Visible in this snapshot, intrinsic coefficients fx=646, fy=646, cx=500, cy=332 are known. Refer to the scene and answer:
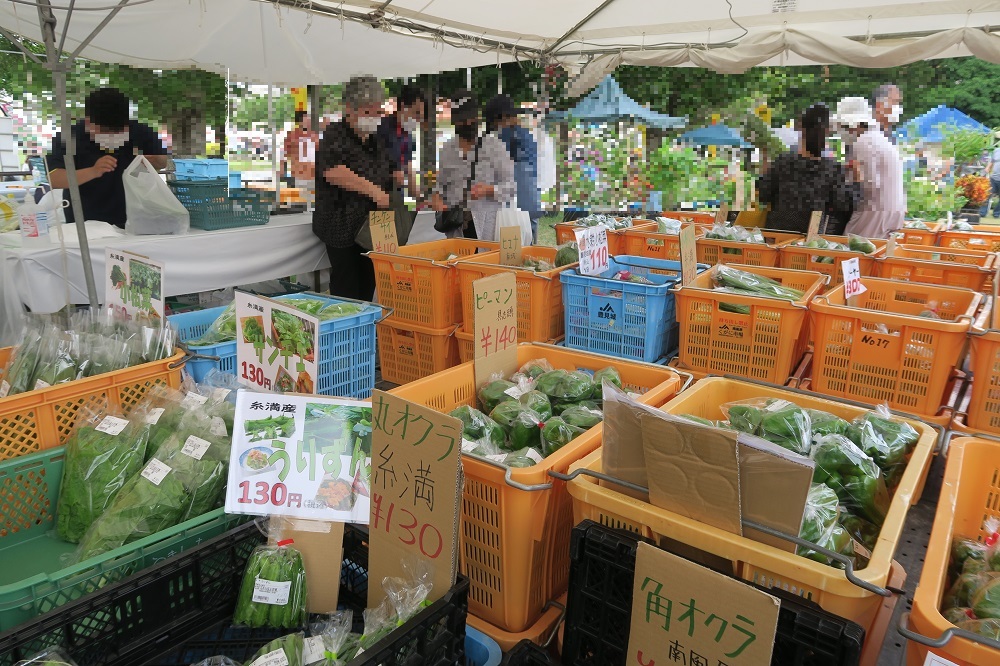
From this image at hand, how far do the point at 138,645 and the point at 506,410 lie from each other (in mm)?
1130

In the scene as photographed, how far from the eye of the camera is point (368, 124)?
4410 millimetres

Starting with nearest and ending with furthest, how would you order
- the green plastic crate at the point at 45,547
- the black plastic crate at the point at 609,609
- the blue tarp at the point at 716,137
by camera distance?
the black plastic crate at the point at 609,609
the green plastic crate at the point at 45,547
the blue tarp at the point at 716,137

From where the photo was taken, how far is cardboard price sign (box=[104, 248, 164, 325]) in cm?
245

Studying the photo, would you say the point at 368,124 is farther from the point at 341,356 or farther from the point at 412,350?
the point at 341,356

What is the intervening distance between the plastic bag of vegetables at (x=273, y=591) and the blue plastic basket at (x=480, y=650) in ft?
1.23

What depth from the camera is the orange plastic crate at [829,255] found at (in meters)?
3.72

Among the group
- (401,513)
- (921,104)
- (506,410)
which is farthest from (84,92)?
(921,104)

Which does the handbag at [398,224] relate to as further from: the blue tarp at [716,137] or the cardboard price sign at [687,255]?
the blue tarp at [716,137]

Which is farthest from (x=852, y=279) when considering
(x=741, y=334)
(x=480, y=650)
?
(x=480, y=650)

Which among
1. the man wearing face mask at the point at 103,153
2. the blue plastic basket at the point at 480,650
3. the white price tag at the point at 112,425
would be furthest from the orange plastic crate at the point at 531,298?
the man wearing face mask at the point at 103,153

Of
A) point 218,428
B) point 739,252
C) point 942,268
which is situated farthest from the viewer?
point 739,252

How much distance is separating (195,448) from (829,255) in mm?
3564

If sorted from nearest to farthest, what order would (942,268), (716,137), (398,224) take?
(942,268), (398,224), (716,137)

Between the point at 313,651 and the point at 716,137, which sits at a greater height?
the point at 716,137
